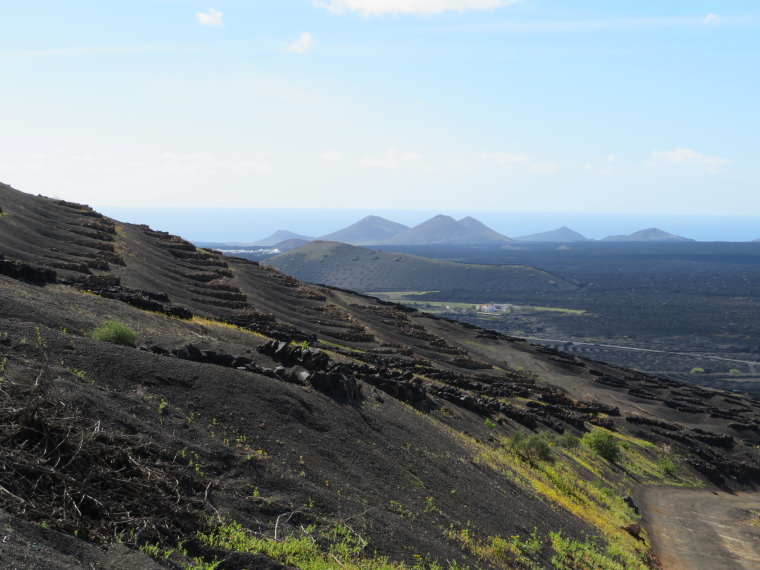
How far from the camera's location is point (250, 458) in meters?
12.7

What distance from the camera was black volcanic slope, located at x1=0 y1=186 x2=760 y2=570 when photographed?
9086 millimetres

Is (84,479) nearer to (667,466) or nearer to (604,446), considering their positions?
(604,446)

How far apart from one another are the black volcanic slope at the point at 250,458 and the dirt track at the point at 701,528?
111 cm

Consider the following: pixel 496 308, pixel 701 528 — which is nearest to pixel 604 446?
pixel 701 528

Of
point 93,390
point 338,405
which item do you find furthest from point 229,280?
point 93,390

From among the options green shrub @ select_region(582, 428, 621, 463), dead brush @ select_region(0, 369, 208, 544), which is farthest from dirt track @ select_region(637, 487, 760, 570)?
dead brush @ select_region(0, 369, 208, 544)

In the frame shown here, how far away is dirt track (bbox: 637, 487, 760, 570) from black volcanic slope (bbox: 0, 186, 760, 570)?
111 cm

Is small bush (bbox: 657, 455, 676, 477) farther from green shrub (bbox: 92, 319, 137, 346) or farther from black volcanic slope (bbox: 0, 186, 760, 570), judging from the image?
green shrub (bbox: 92, 319, 137, 346)

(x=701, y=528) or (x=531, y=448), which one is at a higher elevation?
(x=531, y=448)

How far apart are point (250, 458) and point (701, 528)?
22.1 meters

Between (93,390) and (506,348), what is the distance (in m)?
65.1

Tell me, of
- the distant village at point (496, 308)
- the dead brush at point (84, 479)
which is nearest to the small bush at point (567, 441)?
the dead brush at point (84, 479)

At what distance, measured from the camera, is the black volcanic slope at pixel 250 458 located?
29.8 ft

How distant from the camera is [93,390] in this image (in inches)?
501
